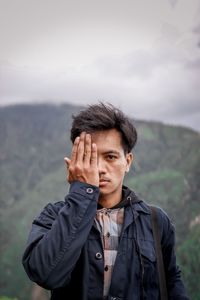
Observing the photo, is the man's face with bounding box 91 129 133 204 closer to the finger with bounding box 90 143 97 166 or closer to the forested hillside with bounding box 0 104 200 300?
the finger with bounding box 90 143 97 166

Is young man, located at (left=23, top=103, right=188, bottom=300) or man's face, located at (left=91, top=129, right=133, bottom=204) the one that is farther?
man's face, located at (left=91, top=129, right=133, bottom=204)

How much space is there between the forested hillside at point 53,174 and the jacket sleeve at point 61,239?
259 centimetres

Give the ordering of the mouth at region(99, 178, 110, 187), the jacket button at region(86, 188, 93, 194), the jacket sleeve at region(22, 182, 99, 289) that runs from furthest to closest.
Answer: the mouth at region(99, 178, 110, 187), the jacket button at region(86, 188, 93, 194), the jacket sleeve at region(22, 182, 99, 289)

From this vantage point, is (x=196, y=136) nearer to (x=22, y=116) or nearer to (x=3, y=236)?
(x=22, y=116)

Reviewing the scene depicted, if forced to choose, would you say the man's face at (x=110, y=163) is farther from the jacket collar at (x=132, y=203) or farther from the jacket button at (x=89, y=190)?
the jacket button at (x=89, y=190)

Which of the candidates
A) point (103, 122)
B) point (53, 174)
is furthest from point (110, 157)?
point (53, 174)

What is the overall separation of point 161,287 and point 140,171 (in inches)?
109

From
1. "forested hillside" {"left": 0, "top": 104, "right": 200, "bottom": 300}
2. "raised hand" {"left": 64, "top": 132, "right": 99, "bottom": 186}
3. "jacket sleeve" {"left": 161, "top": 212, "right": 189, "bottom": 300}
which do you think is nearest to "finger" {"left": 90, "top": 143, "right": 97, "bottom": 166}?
"raised hand" {"left": 64, "top": 132, "right": 99, "bottom": 186}

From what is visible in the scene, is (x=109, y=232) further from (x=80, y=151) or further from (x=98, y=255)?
(x=80, y=151)

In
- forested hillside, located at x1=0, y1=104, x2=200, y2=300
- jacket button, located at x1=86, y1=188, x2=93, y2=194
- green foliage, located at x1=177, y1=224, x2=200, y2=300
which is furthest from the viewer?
forested hillside, located at x1=0, y1=104, x2=200, y2=300

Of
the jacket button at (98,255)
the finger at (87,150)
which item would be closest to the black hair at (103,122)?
the finger at (87,150)

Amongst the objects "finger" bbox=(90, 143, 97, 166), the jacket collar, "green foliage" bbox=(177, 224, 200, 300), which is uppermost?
"finger" bbox=(90, 143, 97, 166)

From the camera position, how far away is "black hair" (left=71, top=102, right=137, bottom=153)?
4.83ft

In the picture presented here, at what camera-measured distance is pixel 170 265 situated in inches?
61.0
